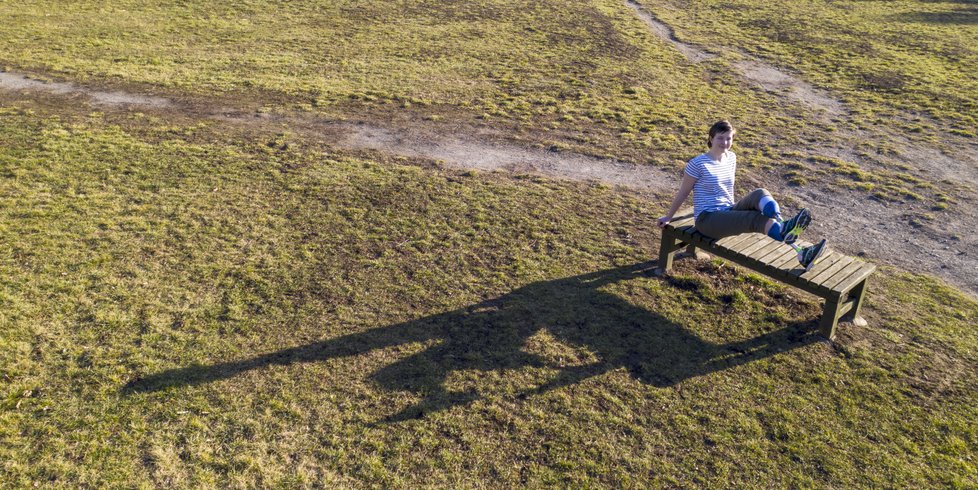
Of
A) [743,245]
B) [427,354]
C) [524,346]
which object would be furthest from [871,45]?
[427,354]

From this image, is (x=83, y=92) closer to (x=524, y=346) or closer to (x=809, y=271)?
(x=524, y=346)

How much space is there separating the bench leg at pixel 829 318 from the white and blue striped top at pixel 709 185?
1.54 metres

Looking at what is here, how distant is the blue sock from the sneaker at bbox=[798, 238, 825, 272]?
0.45m

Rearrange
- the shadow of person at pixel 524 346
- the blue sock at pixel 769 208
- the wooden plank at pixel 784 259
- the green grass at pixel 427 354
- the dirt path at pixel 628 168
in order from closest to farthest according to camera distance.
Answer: the green grass at pixel 427 354, the shadow of person at pixel 524 346, the blue sock at pixel 769 208, the wooden plank at pixel 784 259, the dirt path at pixel 628 168

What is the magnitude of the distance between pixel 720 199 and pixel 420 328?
149 inches

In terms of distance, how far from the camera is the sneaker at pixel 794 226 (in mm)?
6984

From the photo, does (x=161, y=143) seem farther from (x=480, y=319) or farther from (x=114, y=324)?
(x=480, y=319)

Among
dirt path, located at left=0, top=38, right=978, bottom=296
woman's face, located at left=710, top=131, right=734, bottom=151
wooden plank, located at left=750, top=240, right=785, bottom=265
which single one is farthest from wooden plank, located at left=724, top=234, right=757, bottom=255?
dirt path, located at left=0, top=38, right=978, bottom=296

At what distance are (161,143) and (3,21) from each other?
1382 centimetres

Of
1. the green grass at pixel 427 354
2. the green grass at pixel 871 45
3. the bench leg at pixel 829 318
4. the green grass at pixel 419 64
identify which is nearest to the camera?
the green grass at pixel 427 354

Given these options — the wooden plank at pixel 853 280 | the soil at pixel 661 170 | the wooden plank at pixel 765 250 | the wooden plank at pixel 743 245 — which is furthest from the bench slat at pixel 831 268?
the soil at pixel 661 170

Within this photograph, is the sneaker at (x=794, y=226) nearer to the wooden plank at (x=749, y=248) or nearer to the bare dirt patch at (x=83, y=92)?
the wooden plank at (x=749, y=248)

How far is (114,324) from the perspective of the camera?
7.62 metres

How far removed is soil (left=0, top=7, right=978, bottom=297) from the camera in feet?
32.9
